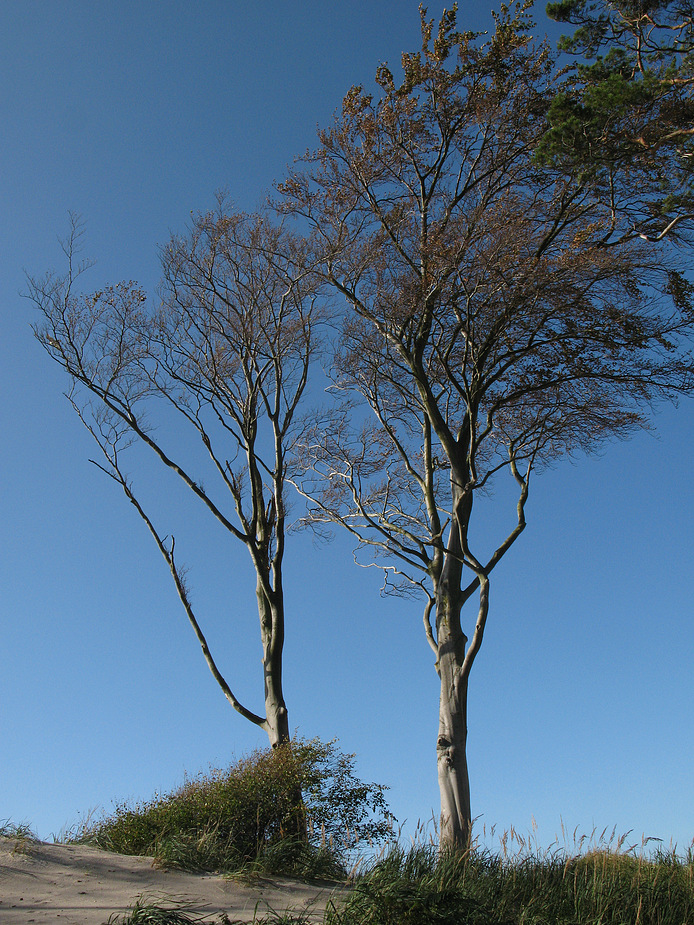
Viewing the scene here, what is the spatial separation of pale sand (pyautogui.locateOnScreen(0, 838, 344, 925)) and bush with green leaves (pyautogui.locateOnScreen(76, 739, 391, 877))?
0.39 meters

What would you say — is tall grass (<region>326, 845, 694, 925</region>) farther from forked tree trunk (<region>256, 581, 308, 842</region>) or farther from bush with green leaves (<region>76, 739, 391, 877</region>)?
forked tree trunk (<region>256, 581, 308, 842</region>)

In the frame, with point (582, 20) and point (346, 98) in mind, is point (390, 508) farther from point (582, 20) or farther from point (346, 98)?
point (582, 20)

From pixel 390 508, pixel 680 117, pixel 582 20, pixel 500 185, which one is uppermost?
pixel 582 20

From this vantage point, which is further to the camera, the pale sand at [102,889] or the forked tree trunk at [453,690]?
the forked tree trunk at [453,690]

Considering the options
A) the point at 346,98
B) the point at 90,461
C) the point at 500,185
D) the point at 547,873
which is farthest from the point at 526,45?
the point at 547,873

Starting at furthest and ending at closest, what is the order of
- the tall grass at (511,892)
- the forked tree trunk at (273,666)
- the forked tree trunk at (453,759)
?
the forked tree trunk at (273,666) < the forked tree trunk at (453,759) < the tall grass at (511,892)

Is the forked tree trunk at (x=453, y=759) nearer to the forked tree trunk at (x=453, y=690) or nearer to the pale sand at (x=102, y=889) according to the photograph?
the forked tree trunk at (x=453, y=690)

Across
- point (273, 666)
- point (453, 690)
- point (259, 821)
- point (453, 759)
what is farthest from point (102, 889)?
point (273, 666)

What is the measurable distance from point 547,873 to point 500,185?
9.20m

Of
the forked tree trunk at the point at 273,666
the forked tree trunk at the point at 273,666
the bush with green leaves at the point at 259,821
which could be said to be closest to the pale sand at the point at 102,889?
the bush with green leaves at the point at 259,821

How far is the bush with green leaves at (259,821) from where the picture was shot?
Answer: 22.8 ft

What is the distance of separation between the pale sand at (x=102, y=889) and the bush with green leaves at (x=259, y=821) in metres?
0.39

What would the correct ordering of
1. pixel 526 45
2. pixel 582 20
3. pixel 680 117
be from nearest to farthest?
1. pixel 680 117
2. pixel 582 20
3. pixel 526 45

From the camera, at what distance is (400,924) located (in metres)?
4.92
